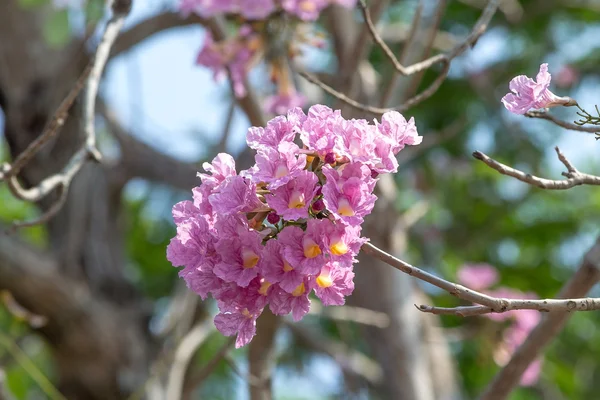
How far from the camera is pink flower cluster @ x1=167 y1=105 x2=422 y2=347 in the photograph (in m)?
0.96

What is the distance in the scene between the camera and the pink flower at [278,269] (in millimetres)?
972

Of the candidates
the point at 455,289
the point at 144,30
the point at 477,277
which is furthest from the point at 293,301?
the point at 477,277

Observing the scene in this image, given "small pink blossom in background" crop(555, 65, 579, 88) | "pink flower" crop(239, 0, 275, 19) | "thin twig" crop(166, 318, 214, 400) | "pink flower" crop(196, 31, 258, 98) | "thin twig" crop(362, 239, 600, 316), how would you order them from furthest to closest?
"small pink blossom in background" crop(555, 65, 579, 88) → "thin twig" crop(166, 318, 214, 400) → "pink flower" crop(196, 31, 258, 98) → "pink flower" crop(239, 0, 275, 19) → "thin twig" crop(362, 239, 600, 316)

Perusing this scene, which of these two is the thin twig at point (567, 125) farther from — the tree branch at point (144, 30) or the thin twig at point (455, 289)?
the tree branch at point (144, 30)

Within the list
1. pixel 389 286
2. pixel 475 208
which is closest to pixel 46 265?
pixel 389 286

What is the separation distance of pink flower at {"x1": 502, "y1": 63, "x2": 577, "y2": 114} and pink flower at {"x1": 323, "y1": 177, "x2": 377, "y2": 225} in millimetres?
268

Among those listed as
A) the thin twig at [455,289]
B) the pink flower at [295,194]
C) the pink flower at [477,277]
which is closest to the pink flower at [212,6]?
the pink flower at [295,194]

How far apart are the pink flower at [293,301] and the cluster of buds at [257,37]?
4.28ft

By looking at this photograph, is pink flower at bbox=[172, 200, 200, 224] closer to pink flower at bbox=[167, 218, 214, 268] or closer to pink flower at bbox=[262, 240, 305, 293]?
pink flower at bbox=[167, 218, 214, 268]

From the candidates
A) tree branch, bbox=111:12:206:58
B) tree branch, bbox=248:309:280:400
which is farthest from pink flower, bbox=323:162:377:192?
tree branch, bbox=111:12:206:58

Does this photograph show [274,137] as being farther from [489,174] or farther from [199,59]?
[489,174]

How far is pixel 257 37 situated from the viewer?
2.30m

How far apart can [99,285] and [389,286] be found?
137cm

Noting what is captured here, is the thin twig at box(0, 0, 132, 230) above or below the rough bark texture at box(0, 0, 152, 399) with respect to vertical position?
above
